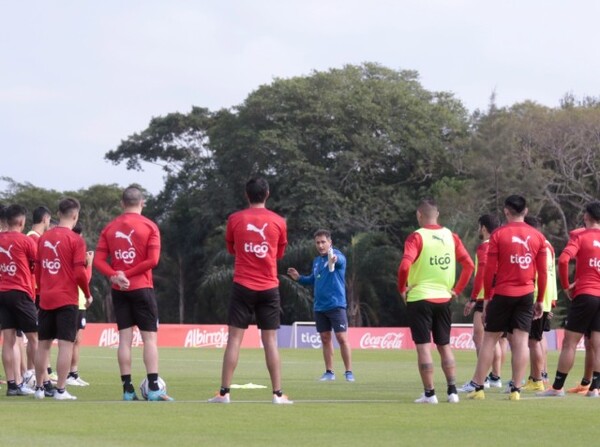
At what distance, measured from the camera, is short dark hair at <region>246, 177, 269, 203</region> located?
1335 cm

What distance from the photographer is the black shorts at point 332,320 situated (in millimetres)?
20156

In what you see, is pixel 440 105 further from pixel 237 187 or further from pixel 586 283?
pixel 586 283

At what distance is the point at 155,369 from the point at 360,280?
52397 millimetres

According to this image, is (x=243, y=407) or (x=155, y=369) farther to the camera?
(x=155, y=369)

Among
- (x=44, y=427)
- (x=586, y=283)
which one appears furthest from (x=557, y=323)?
(x=44, y=427)

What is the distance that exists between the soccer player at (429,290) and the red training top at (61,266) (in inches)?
150

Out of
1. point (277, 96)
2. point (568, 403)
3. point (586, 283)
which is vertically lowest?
point (568, 403)

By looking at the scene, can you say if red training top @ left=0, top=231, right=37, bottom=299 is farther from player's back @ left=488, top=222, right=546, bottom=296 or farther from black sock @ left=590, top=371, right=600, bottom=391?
black sock @ left=590, top=371, right=600, bottom=391

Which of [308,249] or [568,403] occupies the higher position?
[308,249]

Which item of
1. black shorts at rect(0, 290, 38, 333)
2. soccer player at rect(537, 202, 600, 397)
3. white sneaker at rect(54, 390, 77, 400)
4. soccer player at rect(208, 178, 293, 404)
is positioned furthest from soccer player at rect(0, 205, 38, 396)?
soccer player at rect(537, 202, 600, 397)

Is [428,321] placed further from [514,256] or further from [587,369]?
[587,369]

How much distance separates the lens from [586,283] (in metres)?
15.3

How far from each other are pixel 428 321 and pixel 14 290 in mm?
5261

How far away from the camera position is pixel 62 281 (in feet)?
47.3
